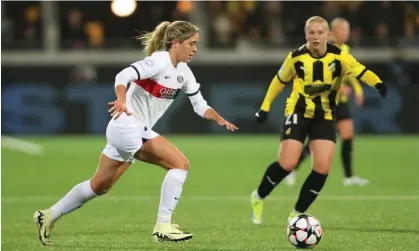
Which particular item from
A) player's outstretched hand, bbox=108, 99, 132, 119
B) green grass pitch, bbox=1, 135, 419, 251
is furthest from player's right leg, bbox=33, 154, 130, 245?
player's outstretched hand, bbox=108, 99, 132, 119

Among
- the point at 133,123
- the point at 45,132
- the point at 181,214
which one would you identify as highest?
the point at 133,123

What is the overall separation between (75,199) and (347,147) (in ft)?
18.0

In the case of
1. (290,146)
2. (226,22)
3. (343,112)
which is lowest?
(226,22)

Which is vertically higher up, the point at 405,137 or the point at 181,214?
the point at 181,214

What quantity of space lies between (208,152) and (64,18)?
753 cm

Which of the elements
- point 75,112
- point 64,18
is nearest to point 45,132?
point 75,112

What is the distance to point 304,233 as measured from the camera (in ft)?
23.5

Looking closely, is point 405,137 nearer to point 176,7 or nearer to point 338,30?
point 176,7

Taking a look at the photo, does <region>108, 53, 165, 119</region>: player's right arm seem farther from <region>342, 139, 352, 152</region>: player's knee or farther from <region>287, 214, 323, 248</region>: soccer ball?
<region>342, 139, 352, 152</region>: player's knee

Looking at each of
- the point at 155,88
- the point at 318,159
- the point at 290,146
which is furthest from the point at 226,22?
the point at 155,88

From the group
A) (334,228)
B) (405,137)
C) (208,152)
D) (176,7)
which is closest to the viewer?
(334,228)

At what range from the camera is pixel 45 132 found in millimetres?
21344

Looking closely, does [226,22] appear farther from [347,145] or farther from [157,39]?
[157,39]

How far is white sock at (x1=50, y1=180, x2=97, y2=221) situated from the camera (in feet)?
24.8
